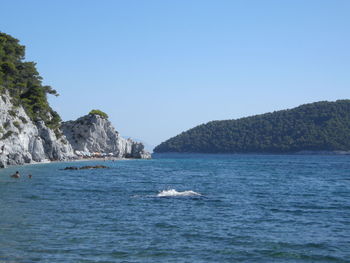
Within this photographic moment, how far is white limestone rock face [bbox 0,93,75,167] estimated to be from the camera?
8100cm

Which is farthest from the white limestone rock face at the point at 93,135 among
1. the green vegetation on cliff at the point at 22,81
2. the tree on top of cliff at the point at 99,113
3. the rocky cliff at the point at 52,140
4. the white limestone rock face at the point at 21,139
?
the white limestone rock face at the point at 21,139

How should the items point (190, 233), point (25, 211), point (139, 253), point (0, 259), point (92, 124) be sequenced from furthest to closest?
1. point (92, 124)
2. point (25, 211)
3. point (190, 233)
4. point (139, 253)
5. point (0, 259)

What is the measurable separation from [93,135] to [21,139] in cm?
6511

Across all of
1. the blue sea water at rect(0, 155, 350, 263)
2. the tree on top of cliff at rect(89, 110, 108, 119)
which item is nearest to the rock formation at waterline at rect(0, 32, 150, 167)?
the tree on top of cliff at rect(89, 110, 108, 119)

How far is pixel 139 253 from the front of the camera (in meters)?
19.0

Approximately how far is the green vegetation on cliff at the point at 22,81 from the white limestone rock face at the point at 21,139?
408 centimetres

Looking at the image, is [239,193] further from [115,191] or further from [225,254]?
[225,254]

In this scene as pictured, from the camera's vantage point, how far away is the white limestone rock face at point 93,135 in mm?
149500

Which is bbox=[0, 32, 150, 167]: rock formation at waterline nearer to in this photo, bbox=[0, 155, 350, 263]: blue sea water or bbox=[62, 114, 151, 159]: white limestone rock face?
bbox=[62, 114, 151, 159]: white limestone rock face

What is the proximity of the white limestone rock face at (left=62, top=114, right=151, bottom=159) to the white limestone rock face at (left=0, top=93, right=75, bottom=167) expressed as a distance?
33.1m

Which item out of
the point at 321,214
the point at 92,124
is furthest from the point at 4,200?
the point at 92,124

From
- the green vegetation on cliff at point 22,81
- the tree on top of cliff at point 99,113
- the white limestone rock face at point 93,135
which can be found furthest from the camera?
the tree on top of cliff at point 99,113

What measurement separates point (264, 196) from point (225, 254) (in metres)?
23.9

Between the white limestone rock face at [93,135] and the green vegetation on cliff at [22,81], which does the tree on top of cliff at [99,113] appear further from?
the green vegetation on cliff at [22,81]
